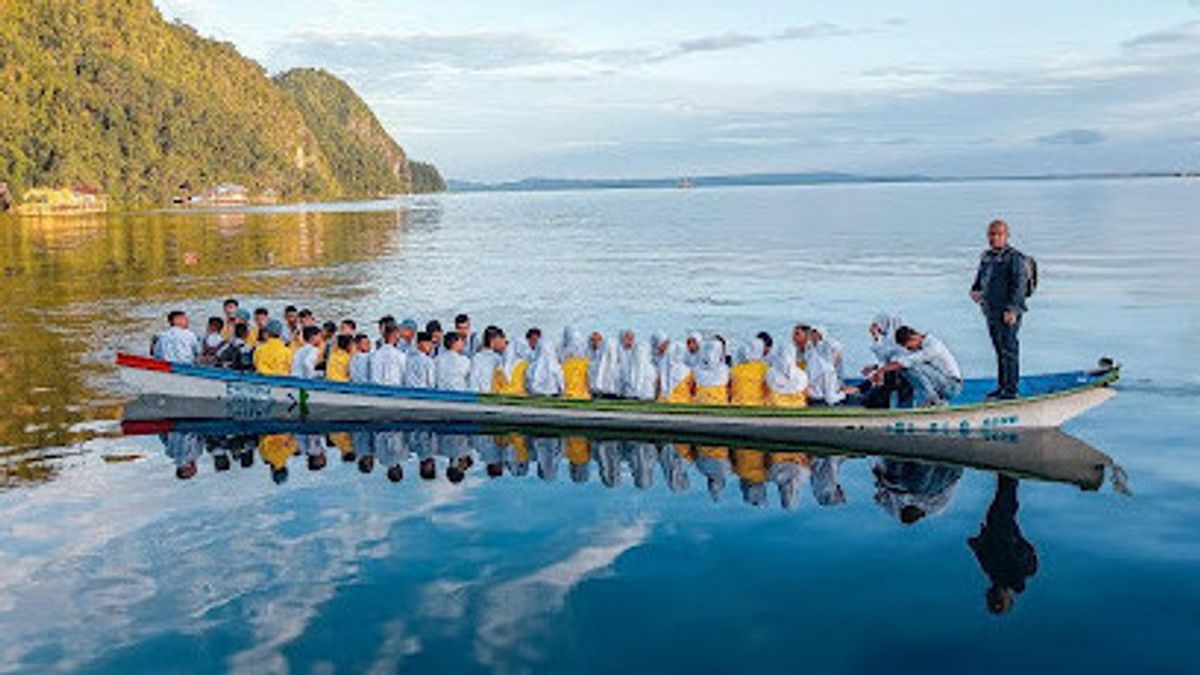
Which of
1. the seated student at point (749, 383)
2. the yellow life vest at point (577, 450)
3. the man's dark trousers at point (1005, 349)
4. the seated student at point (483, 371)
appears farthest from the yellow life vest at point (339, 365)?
the man's dark trousers at point (1005, 349)

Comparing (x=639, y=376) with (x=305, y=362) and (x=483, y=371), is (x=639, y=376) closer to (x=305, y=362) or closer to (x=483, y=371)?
(x=483, y=371)

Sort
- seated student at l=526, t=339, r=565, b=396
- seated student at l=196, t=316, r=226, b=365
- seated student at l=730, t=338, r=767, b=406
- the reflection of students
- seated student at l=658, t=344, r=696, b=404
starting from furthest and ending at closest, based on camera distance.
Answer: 1. seated student at l=196, t=316, r=226, b=365
2. seated student at l=526, t=339, r=565, b=396
3. seated student at l=658, t=344, r=696, b=404
4. seated student at l=730, t=338, r=767, b=406
5. the reflection of students

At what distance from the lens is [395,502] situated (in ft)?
59.7

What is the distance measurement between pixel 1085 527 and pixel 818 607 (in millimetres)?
5349

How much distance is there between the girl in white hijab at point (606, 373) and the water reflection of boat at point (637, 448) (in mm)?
891

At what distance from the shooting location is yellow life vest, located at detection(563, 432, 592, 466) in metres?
20.8

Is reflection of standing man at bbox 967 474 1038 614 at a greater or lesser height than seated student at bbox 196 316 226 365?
lesser

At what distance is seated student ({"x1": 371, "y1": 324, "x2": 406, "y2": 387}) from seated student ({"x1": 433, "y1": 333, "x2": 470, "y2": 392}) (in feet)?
2.70

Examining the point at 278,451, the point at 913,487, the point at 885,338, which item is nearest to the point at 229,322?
the point at 278,451

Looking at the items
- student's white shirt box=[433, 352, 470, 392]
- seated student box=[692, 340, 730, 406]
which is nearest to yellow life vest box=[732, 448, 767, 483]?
seated student box=[692, 340, 730, 406]

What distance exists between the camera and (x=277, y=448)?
71.6ft

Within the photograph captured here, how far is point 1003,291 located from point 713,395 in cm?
562

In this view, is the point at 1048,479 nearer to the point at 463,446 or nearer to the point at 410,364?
the point at 463,446

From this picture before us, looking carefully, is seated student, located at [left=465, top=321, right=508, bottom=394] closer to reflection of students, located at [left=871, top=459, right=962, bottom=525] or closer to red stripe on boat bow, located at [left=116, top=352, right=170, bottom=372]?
red stripe on boat bow, located at [left=116, top=352, right=170, bottom=372]
